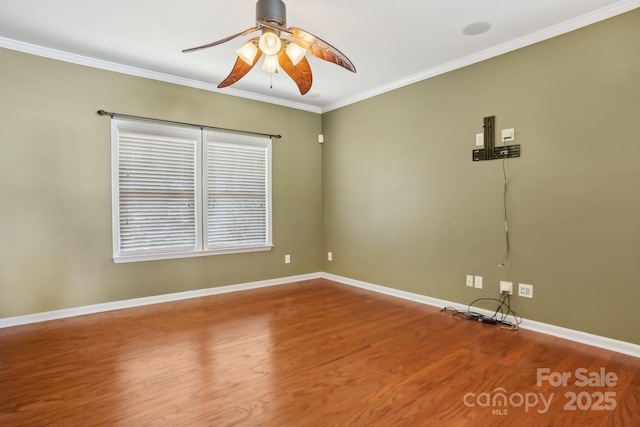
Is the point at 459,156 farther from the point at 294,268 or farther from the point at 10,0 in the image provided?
the point at 10,0

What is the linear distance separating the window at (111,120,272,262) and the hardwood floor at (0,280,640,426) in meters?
0.94

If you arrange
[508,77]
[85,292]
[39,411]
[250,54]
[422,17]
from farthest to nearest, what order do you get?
[85,292] < [508,77] < [422,17] < [250,54] < [39,411]

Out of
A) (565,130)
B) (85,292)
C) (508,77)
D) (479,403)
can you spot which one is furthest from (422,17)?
(85,292)

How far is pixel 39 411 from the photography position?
1.90m

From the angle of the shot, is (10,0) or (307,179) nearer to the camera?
(10,0)

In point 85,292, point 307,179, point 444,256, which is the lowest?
point 85,292

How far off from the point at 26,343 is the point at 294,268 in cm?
312

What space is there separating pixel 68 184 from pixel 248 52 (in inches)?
96.1

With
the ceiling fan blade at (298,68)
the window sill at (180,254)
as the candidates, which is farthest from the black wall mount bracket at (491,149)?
the window sill at (180,254)

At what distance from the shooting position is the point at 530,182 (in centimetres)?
310

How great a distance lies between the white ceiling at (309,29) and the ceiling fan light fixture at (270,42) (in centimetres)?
42

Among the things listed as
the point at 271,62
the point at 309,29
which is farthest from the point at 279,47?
the point at 309,29

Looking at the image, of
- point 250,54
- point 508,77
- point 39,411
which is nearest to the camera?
point 39,411

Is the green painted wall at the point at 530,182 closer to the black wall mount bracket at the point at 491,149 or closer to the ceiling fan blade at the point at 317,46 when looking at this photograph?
the black wall mount bracket at the point at 491,149
